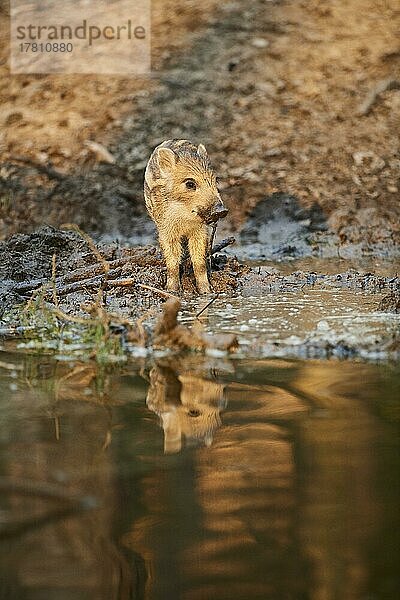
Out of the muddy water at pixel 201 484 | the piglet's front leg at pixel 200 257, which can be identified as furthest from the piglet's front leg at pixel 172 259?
the muddy water at pixel 201 484

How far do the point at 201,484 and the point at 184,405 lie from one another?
1.22 m

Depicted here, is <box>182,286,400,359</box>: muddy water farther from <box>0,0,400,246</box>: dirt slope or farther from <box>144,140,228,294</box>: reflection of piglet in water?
<box>0,0,400,246</box>: dirt slope

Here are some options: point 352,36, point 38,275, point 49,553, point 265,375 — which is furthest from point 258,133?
point 49,553

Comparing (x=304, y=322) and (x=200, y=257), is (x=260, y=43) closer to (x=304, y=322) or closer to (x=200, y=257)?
(x=200, y=257)

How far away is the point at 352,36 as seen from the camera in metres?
14.7

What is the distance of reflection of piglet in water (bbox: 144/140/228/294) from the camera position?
26.7 feet

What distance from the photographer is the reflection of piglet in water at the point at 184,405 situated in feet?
14.1

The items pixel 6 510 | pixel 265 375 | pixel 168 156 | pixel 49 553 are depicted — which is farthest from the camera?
pixel 168 156

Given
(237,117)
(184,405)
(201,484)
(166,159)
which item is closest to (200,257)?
(166,159)

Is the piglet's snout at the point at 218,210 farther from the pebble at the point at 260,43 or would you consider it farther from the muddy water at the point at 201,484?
the pebble at the point at 260,43

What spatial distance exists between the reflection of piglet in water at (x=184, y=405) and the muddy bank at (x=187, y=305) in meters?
0.70

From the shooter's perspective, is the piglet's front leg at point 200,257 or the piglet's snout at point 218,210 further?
the piglet's front leg at point 200,257

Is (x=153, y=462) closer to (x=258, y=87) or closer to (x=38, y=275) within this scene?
(x=38, y=275)

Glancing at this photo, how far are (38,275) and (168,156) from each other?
1.97 m
